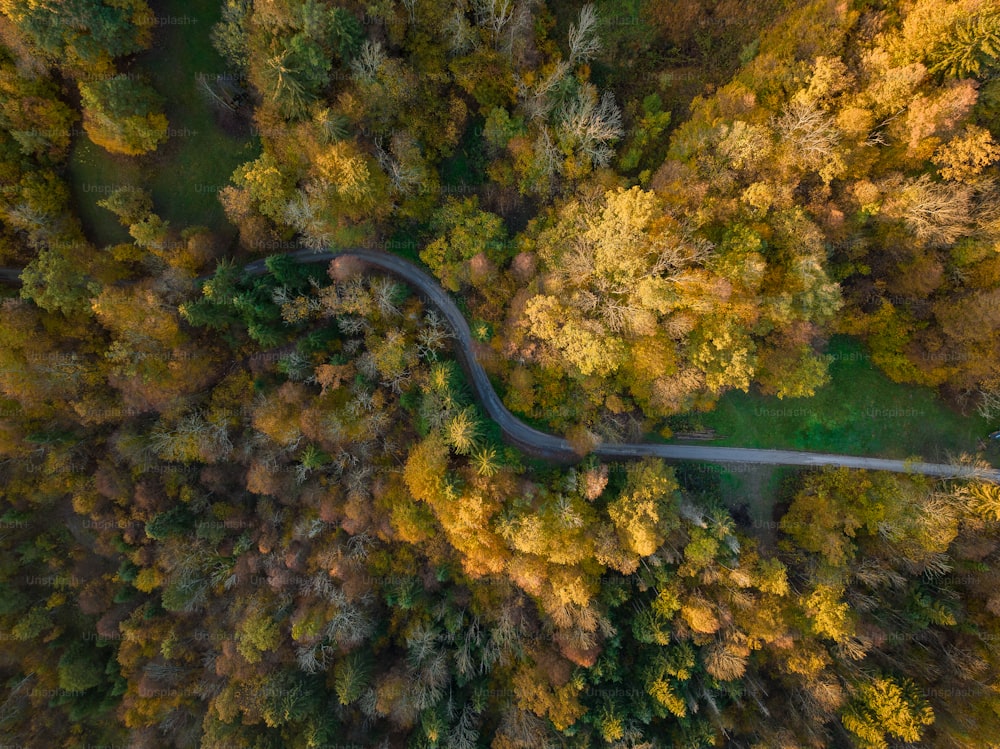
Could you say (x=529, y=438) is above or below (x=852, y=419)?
below

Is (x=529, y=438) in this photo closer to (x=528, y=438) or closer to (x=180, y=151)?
(x=528, y=438)

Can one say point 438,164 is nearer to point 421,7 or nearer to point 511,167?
point 511,167

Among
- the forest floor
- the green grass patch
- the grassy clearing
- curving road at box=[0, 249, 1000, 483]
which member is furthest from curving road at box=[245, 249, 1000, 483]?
the forest floor

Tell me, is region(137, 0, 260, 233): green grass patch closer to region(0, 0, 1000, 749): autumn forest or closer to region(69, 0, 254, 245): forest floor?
region(69, 0, 254, 245): forest floor

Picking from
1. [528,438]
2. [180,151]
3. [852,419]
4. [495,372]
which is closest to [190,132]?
[180,151]

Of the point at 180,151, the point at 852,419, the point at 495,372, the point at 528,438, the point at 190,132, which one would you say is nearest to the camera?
the point at 190,132

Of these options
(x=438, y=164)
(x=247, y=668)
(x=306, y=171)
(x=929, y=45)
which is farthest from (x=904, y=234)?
(x=247, y=668)

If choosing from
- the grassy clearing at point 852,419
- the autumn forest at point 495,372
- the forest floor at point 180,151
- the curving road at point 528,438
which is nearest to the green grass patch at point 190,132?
the forest floor at point 180,151

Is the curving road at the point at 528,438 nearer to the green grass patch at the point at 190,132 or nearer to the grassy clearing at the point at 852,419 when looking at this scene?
the grassy clearing at the point at 852,419
